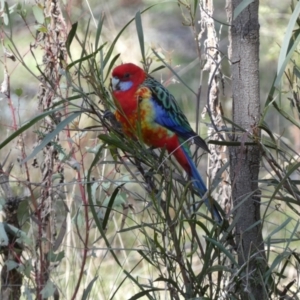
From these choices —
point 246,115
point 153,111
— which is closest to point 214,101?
point 153,111

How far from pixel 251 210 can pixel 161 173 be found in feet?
0.69

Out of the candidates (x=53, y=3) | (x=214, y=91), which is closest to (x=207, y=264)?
(x=214, y=91)

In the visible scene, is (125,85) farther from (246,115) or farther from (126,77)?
(246,115)

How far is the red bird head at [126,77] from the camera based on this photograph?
1.99 m

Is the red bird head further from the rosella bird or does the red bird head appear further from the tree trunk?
the tree trunk

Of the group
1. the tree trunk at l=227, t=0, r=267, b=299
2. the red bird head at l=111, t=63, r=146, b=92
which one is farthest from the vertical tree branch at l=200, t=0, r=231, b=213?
the tree trunk at l=227, t=0, r=267, b=299

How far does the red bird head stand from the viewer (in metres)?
1.99

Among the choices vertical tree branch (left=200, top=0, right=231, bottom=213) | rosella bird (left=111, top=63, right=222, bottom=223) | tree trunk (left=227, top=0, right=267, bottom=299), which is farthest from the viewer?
rosella bird (left=111, top=63, right=222, bottom=223)

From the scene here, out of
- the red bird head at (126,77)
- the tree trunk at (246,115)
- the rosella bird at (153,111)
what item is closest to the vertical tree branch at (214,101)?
the rosella bird at (153,111)

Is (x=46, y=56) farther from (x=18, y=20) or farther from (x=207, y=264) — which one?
(x=18, y=20)

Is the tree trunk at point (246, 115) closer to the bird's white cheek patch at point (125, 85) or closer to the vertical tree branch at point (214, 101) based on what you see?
the vertical tree branch at point (214, 101)

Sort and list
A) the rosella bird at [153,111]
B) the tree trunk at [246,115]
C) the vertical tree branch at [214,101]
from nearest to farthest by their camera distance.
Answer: the tree trunk at [246,115]
the vertical tree branch at [214,101]
the rosella bird at [153,111]

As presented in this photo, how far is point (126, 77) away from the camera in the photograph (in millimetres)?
2000

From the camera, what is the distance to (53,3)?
6.46 ft
